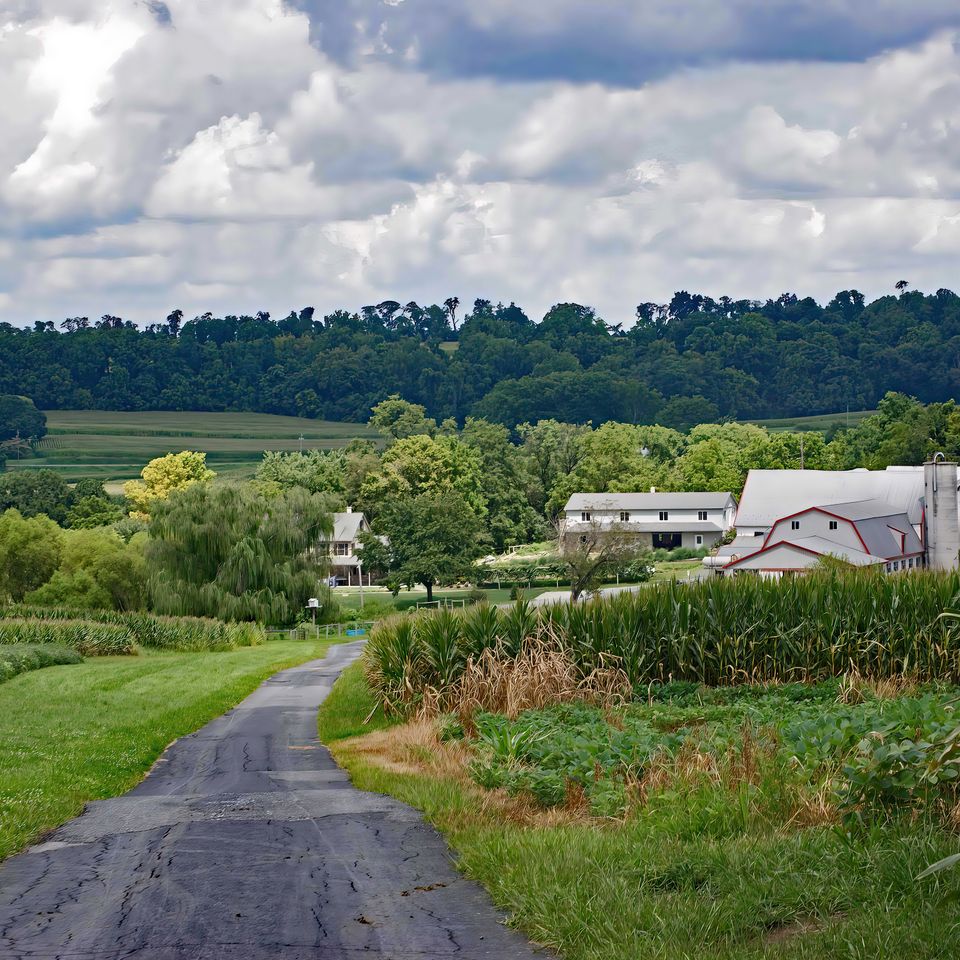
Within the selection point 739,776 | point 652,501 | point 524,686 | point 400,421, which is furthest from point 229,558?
point 400,421

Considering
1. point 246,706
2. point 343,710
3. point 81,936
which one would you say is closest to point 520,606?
point 343,710

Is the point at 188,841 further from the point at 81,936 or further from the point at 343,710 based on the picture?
the point at 343,710

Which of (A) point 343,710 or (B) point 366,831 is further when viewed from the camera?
(A) point 343,710

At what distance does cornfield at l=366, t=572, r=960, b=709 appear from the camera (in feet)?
75.3

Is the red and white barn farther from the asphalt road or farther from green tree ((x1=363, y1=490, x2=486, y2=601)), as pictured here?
the asphalt road

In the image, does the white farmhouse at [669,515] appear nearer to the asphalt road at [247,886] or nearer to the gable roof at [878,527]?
the gable roof at [878,527]

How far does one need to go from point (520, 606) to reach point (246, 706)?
965 cm

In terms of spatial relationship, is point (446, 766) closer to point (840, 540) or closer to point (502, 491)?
point (840, 540)

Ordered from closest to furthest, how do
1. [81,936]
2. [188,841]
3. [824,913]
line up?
[824,913] → [81,936] → [188,841]

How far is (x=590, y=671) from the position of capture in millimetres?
23219

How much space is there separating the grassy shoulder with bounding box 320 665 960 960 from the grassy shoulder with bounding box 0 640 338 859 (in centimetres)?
492

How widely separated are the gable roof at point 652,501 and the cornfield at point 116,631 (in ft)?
156

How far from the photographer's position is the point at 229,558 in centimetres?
6444

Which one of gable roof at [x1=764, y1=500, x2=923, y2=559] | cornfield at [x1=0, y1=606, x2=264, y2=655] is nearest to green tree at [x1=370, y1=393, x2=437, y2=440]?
gable roof at [x1=764, y1=500, x2=923, y2=559]
